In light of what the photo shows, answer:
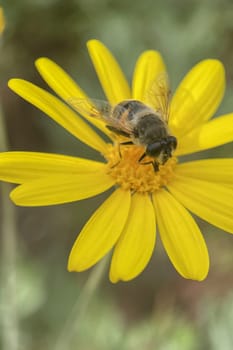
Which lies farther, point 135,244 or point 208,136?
point 208,136

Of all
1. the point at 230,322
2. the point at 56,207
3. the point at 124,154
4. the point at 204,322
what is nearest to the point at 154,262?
the point at 56,207

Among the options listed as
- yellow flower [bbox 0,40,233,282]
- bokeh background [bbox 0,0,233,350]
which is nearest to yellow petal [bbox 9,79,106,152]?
yellow flower [bbox 0,40,233,282]

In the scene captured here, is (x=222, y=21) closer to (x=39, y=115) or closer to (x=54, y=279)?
(x=39, y=115)

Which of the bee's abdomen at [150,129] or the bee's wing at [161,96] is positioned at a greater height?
the bee's wing at [161,96]

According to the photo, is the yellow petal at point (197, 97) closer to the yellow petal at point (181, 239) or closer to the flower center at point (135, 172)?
the flower center at point (135, 172)

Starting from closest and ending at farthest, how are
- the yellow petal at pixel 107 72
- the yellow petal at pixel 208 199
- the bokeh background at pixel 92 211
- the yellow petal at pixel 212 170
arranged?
the yellow petal at pixel 208 199 → the yellow petal at pixel 212 170 → the yellow petal at pixel 107 72 → the bokeh background at pixel 92 211

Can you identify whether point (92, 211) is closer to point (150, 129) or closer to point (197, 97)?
point (197, 97)

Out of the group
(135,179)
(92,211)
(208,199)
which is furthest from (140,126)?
(92,211)

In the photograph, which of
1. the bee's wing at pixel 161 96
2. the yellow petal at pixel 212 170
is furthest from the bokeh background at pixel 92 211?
the bee's wing at pixel 161 96
